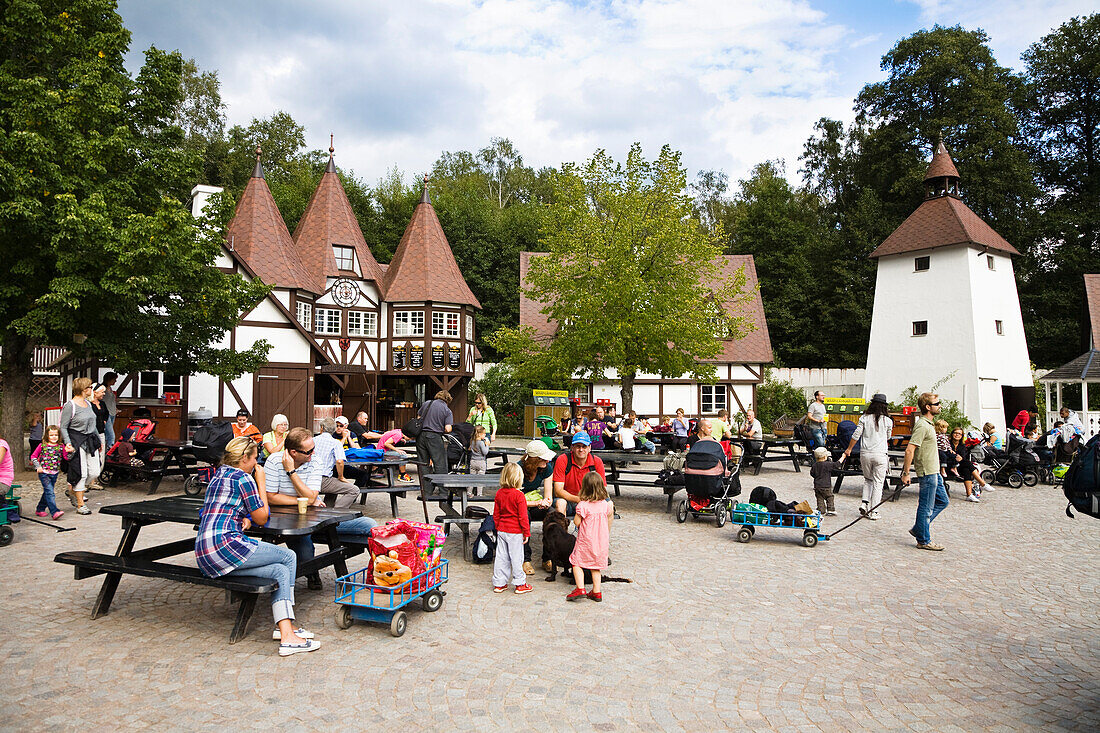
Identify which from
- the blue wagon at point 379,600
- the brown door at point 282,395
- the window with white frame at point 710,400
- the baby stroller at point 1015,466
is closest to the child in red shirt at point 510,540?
the blue wagon at point 379,600

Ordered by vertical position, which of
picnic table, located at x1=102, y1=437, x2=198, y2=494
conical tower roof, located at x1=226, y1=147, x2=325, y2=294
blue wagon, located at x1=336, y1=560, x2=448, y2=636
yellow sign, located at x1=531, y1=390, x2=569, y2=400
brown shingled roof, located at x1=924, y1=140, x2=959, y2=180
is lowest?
blue wagon, located at x1=336, y1=560, x2=448, y2=636

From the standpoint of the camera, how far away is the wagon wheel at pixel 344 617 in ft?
18.8

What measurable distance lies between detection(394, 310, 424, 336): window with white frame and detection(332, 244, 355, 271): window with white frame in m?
2.87

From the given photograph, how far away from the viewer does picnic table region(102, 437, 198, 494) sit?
1230 centimetres

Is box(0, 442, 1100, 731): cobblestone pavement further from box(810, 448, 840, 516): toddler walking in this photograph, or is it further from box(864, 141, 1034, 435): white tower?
box(864, 141, 1034, 435): white tower

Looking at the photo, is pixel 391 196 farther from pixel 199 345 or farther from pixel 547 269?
pixel 199 345

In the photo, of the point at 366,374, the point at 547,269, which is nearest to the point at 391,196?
the point at 366,374

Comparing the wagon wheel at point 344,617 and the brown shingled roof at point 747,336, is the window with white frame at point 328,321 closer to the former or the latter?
the brown shingled roof at point 747,336

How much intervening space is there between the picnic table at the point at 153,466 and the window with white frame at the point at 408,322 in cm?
1927

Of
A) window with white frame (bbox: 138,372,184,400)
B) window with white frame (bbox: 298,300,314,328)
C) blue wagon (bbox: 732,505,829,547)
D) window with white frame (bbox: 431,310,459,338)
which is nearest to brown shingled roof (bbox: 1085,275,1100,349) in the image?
window with white frame (bbox: 431,310,459,338)

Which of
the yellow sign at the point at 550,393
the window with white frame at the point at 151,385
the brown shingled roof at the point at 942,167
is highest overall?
the brown shingled roof at the point at 942,167

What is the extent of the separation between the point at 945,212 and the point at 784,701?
112ft

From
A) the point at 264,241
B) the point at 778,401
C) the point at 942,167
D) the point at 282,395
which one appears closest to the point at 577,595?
the point at 282,395

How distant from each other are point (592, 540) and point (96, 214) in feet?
34.7
